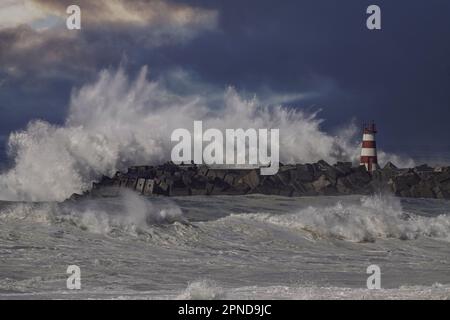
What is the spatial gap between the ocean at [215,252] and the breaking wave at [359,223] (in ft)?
0.09

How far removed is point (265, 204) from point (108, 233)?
27.8 feet

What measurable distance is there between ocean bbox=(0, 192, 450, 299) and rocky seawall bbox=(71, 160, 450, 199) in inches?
191

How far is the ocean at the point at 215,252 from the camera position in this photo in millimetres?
8041

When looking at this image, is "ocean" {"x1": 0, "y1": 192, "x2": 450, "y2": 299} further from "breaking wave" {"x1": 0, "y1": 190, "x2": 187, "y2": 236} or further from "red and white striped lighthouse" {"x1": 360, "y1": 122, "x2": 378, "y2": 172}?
"red and white striped lighthouse" {"x1": 360, "y1": 122, "x2": 378, "y2": 172}

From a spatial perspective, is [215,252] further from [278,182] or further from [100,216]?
[278,182]

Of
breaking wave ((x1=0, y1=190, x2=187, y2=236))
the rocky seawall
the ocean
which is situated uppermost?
the rocky seawall

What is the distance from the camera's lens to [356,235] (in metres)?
15.0

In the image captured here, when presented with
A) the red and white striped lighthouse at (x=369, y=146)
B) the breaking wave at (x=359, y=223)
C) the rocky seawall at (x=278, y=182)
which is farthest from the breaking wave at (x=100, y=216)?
the red and white striped lighthouse at (x=369, y=146)

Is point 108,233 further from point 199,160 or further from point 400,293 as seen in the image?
point 199,160

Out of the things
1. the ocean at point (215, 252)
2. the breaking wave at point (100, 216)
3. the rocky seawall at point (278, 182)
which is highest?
the rocky seawall at point (278, 182)

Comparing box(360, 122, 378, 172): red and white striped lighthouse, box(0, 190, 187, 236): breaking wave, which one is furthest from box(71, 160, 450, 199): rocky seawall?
box(0, 190, 187, 236): breaking wave

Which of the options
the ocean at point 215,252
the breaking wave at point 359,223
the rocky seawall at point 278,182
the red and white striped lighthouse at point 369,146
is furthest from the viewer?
the red and white striped lighthouse at point 369,146

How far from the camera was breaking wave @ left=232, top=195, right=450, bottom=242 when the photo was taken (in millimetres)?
14977

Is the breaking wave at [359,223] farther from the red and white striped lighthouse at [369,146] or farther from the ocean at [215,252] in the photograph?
the red and white striped lighthouse at [369,146]
